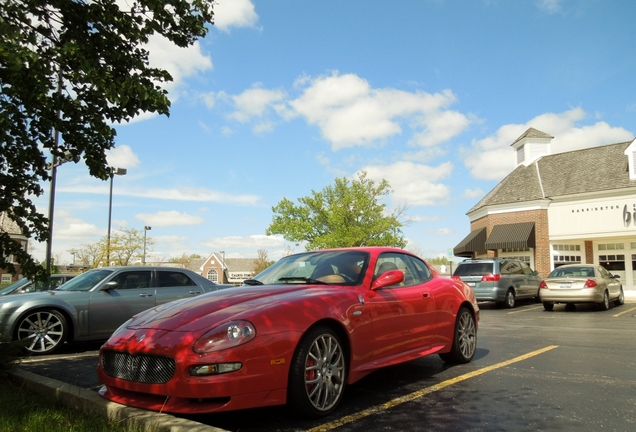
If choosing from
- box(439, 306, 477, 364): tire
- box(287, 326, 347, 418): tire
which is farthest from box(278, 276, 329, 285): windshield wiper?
box(439, 306, 477, 364): tire

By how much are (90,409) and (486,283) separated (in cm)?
1546

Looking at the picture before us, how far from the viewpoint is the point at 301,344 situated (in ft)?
13.9

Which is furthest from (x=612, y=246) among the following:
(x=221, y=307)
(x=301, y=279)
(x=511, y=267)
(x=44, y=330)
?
(x=221, y=307)

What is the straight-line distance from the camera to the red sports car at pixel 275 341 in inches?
153

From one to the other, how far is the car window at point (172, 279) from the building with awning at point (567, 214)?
900 inches

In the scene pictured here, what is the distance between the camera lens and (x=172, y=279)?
31.5 feet

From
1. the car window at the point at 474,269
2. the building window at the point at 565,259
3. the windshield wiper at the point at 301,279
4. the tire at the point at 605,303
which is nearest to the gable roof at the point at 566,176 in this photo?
the building window at the point at 565,259

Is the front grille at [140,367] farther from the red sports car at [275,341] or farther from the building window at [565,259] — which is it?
the building window at [565,259]

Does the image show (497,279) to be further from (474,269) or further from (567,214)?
(567,214)

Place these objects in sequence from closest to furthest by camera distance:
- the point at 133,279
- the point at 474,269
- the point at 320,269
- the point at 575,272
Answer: the point at 320,269 < the point at 133,279 < the point at 575,272 < the point at 474,269

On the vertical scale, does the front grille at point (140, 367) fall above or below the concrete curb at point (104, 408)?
above

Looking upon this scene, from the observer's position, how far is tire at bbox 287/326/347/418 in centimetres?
412

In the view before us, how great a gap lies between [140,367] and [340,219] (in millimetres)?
47714

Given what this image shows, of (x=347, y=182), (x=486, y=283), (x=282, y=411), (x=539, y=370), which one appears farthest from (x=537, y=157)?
(x=282, y=411)
